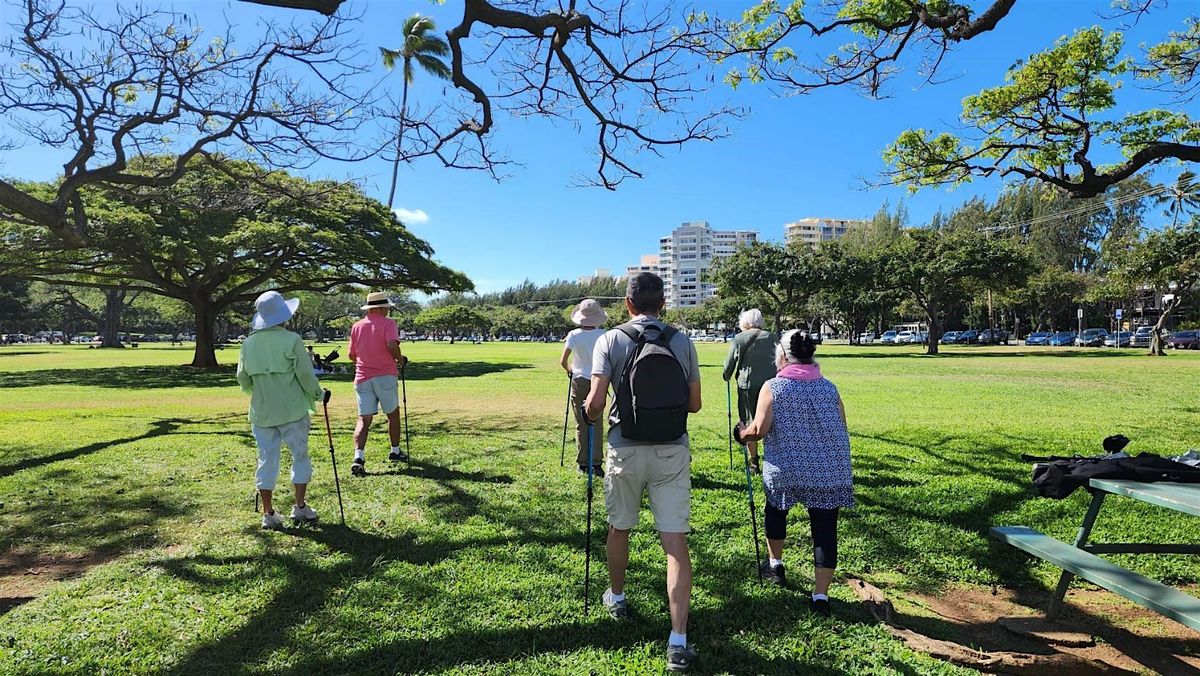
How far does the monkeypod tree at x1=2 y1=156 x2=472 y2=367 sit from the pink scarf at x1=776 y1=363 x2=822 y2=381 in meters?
14.7

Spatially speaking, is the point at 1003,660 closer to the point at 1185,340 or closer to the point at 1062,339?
the point at 1185,340

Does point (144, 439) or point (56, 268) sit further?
point (56, 268)

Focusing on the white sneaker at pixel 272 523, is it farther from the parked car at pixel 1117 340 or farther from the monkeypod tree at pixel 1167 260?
the parked car at pixel 1117 340

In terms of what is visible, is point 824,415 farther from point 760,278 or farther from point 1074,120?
point 760,278

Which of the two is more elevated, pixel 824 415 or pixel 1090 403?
pixel 824 415

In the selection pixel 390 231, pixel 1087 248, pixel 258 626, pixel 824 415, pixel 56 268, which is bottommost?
pixel 258 626

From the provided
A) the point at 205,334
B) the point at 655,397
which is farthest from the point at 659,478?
the point at 205,334

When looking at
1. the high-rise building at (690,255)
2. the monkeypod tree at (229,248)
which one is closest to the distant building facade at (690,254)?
the high-rise building at (690,255)

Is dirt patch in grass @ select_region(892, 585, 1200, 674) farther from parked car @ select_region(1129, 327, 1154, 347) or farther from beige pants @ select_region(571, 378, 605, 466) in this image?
parked car @ select_region(1129, 327, 1154, 347)

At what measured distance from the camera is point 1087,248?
59125mm

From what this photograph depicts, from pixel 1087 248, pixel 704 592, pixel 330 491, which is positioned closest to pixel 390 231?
pixel 330 491

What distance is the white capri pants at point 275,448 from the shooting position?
4.62m

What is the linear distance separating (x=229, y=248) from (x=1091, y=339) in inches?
2137

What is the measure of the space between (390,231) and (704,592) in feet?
73.1
